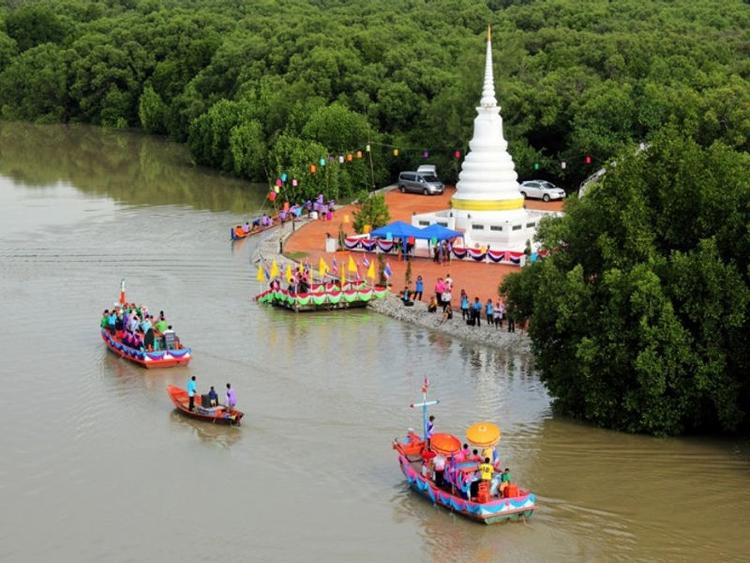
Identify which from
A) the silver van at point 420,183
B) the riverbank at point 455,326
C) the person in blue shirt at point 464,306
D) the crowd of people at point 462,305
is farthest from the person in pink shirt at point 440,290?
the silver van at point 420,183

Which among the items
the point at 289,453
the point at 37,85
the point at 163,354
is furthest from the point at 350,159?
the point at 37,85

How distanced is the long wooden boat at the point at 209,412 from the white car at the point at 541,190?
3670cm

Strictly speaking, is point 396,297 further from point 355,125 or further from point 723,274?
point 355,125

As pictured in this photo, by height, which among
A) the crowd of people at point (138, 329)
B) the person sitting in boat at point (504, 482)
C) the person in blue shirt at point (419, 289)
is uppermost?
the person in blue shirt at point (419, 289)

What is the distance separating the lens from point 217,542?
82.7 feet

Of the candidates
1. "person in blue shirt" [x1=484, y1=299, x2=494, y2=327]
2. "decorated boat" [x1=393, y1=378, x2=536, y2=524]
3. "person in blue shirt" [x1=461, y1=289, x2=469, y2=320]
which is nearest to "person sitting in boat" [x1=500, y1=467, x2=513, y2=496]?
"decorated boat" [x1=393, y1=378, x2=536, y2=524]

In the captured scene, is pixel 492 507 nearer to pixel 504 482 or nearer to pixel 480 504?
pixel 480 504

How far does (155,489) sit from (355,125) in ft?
155

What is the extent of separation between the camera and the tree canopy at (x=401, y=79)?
69.1m

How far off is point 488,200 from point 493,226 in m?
1.35

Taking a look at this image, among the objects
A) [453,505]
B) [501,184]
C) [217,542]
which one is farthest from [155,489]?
[501,184]

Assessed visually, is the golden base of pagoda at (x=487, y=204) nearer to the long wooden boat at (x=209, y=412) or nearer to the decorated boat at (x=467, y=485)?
the long wooden boat at (x=209, y=412)

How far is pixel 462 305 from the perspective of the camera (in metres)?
41.8

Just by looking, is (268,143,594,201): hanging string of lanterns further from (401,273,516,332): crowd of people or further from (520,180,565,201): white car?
(401,273,516,332): crowd of people
